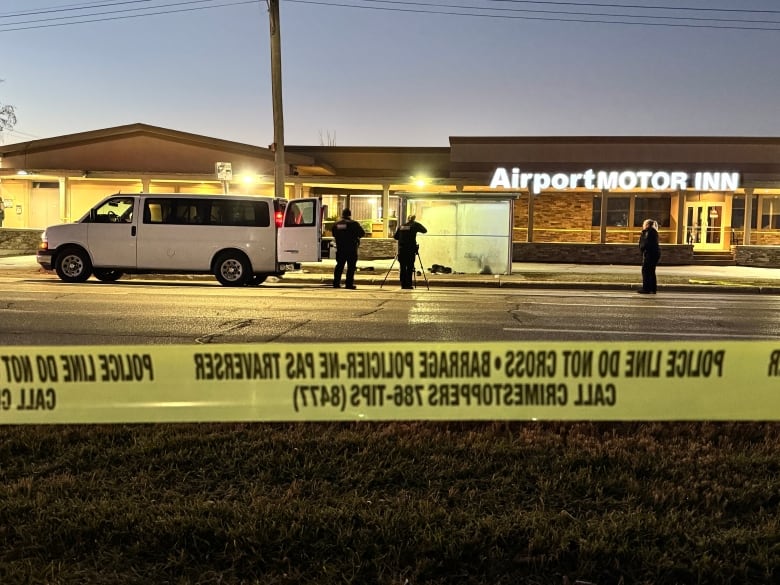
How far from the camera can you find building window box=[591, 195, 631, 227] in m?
30.2

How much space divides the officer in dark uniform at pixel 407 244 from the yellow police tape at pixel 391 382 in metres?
11.0

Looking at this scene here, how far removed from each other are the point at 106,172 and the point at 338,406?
26556 millimetres

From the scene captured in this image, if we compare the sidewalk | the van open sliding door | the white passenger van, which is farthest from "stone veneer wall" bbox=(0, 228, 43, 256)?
the van open sliding door

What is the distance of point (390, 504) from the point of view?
3564 mm

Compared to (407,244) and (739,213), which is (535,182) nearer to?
(739,213)

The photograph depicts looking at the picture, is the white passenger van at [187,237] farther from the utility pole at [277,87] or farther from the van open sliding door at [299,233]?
the utility pole at [277,87]

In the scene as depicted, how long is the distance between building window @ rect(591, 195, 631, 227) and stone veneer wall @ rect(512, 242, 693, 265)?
20.6 ft

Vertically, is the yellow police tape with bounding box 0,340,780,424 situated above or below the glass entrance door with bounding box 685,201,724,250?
below

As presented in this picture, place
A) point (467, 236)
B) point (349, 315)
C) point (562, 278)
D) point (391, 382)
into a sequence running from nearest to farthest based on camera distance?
point (391, 382), point (349, 315), point (562, 278), point (467, 236)

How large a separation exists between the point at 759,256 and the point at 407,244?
1517 centimetres

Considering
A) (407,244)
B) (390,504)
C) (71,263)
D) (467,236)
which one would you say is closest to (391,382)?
(390,504)

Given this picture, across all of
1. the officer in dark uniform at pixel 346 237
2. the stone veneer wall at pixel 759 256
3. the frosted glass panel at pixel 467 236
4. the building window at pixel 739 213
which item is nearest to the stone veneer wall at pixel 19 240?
the frosted glass panel at pixel 467 236

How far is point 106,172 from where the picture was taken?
90.0ft

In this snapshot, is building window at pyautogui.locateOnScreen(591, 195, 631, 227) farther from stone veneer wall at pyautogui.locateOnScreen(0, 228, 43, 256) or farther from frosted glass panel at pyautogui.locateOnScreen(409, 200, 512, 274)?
stone veneer wall at pyautogui.locateOnScreen(0, 228, 43, 256)
